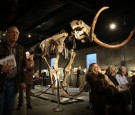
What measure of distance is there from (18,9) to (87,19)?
4159mm

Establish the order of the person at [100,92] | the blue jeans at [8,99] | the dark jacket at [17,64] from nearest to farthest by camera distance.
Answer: the dark jacket at [17,64]
the blue jeans at [8,99]
the person at [100,92]

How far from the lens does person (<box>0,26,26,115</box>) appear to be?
2275 millimetres

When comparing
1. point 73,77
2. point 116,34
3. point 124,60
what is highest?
point 116,34

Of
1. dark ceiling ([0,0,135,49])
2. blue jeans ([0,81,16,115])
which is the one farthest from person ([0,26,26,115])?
dark ceiling ([0,0,135,49])

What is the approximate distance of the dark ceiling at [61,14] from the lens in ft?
26.9

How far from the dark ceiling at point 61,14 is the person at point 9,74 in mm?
5420

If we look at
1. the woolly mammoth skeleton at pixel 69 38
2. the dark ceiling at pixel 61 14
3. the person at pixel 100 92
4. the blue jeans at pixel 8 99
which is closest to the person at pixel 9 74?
the blue jeans at pixel 8 99

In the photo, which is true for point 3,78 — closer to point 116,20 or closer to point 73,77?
point 116,20

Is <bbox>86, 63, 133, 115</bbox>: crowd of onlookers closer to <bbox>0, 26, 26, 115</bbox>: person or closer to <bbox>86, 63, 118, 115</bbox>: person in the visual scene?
<bbox>86, 63, 118, 115</bbox>: person

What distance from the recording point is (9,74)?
7.75ft

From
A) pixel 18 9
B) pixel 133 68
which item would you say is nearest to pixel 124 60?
pixel 133 68

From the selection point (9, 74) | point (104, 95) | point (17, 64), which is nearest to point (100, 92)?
point (104, 95)

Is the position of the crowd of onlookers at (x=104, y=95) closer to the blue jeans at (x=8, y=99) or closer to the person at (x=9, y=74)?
the person at (x=9, y=74)

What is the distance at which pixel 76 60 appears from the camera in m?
16.8
